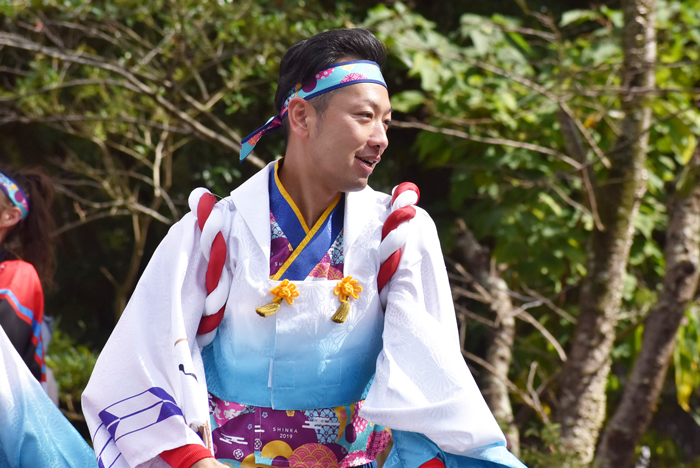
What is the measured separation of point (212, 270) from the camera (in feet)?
5.39

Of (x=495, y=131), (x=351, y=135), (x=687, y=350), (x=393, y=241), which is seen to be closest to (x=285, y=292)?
(x=393, y=241)

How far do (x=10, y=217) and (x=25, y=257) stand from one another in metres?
0.17

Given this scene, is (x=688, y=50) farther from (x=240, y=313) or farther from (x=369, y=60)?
(x=240, y=313)

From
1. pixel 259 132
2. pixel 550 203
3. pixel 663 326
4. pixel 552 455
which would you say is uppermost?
pixel 259 132

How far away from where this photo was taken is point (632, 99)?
3.45 metres

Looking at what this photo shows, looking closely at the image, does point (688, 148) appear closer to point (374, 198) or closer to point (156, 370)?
point (374, 198)

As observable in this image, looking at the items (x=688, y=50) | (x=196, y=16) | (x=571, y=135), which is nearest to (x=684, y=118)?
(x=688, y=50)

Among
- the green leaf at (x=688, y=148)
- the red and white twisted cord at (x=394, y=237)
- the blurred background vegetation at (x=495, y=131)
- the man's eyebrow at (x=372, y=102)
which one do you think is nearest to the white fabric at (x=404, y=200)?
the red and white twisted cord at (x=394, y=237)

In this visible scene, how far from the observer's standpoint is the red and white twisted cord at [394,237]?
66.3 inches

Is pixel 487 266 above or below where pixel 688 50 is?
below

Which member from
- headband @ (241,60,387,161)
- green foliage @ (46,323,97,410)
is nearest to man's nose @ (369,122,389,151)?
headband @ (241,60,387,161)

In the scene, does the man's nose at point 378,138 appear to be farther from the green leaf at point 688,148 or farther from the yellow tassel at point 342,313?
the green leaf at point 688,148

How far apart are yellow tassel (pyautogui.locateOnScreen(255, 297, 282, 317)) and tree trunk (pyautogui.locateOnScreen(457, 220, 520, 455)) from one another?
227 cm

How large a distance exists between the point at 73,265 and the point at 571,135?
133 inches
